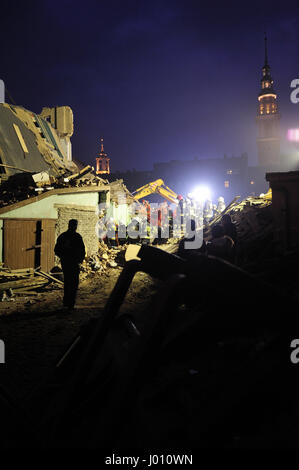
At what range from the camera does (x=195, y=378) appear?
166 centimetres

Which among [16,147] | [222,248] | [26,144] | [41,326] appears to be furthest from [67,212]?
[26,144]

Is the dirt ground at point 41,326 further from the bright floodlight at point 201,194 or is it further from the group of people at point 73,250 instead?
the bright floodlight at point 201,194

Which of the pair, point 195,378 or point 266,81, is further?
point 266,81

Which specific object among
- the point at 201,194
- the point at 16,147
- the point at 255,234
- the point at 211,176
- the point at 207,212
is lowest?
the point at 255,234

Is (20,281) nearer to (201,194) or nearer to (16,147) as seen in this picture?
(16,147)

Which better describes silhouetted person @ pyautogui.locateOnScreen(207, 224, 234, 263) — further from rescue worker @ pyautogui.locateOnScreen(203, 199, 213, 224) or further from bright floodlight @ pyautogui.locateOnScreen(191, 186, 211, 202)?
bright floodlight @ pyautogui.locateOnScreen(191, 186, 211, 202)

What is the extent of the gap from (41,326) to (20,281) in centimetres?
400

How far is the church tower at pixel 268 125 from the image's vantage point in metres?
77.1

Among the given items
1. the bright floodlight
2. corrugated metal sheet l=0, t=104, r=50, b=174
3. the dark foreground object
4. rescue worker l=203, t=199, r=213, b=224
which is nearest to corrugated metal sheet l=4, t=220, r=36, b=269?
corrugated metal sheet l=0, t=104, r=50, b=174

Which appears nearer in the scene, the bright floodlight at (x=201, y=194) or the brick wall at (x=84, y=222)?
the brick wall at (x=84, y=222)

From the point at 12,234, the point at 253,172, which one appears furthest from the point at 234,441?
the point at 253,172

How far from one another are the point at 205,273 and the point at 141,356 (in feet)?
1.83

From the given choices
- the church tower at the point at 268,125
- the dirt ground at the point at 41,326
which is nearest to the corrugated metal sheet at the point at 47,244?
the dirt ground at the point at 41,326

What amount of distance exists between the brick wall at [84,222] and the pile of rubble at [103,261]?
0.46 m
